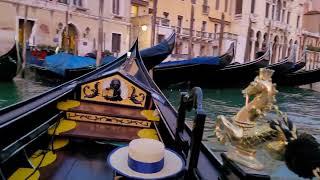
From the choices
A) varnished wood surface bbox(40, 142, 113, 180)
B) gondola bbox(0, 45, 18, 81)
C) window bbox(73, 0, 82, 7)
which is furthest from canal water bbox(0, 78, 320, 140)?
window bbox(73, 0, 82, 7)

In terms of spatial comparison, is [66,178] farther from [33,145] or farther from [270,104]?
[270,104]

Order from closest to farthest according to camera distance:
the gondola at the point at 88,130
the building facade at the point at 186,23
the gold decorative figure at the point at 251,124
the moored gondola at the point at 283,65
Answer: the gold decorative figure at the point at 251,124 < the gondola at the point at 88,130 < the moored gondola at the point at 283,65 < the building facade at the point at 186,23

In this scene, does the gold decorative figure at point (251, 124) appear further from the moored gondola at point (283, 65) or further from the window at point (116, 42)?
the window at point (116, 42)

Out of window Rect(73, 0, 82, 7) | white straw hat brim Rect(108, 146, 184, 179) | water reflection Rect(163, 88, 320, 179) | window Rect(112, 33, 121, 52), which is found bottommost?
water reflection Rect(163, 88, 320, 179)

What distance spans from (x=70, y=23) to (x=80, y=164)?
855cm

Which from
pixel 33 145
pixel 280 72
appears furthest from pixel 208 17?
pixel 33 145

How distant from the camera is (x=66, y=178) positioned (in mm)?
1106

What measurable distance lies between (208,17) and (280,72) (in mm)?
7107

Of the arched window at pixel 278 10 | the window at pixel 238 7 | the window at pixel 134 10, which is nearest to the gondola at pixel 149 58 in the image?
the window at pixel 134 10

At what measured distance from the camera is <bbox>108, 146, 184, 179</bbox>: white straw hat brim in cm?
70

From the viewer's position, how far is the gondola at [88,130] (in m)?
1.02

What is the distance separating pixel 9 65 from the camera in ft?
18.3

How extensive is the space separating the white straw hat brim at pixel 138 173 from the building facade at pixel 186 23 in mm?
10185

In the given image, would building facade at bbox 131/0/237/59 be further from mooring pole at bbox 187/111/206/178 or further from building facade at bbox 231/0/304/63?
mooring pole at bbox 187/111/206/178
